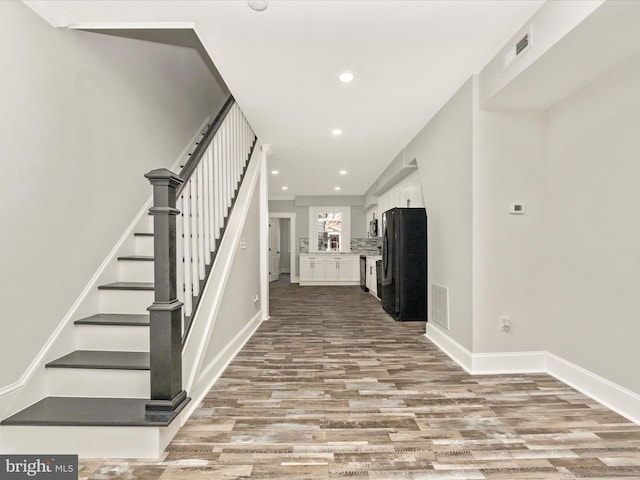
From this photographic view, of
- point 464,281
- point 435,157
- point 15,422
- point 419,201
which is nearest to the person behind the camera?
point 15,422

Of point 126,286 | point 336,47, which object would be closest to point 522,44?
point 336,47

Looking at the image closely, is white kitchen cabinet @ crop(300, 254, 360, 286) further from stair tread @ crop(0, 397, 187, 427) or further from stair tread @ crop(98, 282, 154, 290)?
stair tread @ crop(0, 397, 187, 427)

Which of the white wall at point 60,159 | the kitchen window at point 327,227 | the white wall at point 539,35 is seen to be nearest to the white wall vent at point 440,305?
the white wall at point 539,35

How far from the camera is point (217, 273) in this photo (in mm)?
2664

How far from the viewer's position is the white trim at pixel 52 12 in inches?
73.1

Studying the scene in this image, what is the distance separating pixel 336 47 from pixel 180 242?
5.80ft

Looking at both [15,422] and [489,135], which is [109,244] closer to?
[15,422]

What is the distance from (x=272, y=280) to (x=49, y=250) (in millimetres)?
7705

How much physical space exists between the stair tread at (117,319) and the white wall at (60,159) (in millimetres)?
160

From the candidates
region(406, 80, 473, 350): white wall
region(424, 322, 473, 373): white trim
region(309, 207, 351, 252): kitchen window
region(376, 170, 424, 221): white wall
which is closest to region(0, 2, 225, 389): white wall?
region(406, 80, 473, 350): white wall

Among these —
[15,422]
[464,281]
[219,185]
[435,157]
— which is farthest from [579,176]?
[15,422]

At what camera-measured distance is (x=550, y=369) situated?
2.68m

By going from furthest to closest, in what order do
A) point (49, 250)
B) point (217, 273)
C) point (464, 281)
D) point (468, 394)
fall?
point (464, 281) → point (217, 273) → point (468, 394) → point (49, 250)

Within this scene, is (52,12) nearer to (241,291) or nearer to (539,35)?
(241,291)
